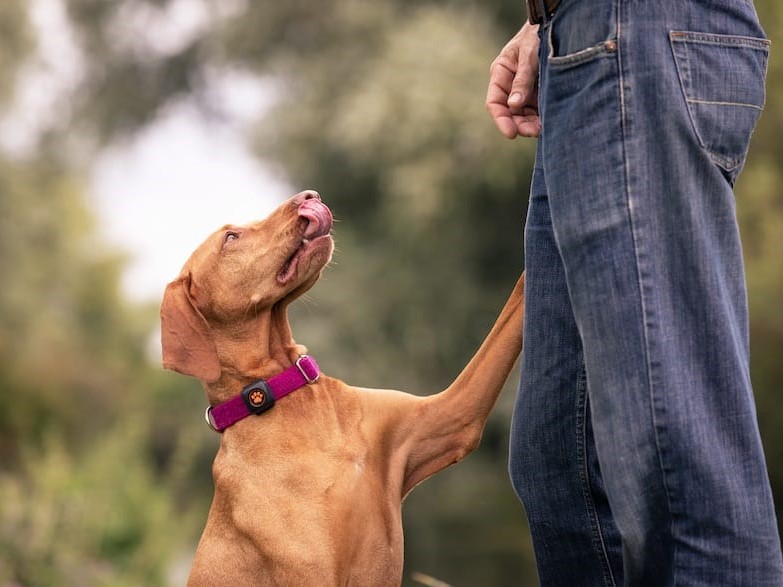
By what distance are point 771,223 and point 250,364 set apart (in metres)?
8.33

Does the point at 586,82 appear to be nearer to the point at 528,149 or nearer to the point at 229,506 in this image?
the point at 229,506

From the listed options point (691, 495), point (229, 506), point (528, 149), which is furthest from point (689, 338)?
Answer: point (528, 149)

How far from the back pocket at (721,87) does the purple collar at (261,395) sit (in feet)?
5.24

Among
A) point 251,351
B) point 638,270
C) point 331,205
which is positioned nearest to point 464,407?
point 251,351

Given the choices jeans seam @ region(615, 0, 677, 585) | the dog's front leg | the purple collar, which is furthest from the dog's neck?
jeans seam @ region(615, 0, 677, 585)

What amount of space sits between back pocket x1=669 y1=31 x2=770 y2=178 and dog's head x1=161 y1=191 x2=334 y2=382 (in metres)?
1.70

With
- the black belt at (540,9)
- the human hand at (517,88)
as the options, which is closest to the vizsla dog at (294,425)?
the human hand at (517,88)

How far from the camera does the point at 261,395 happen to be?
350 centimetres

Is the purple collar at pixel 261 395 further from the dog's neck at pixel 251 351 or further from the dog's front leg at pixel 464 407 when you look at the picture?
the dog's front leg at pixel 464 407

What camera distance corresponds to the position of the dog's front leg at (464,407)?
3.37 m

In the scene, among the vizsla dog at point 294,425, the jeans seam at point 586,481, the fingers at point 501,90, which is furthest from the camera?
the vizsla dog at point 294,425

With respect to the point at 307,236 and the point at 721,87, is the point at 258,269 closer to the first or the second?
the point at 307,236

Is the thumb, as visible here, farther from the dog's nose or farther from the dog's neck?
the dog's neck

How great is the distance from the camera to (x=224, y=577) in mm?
3416
